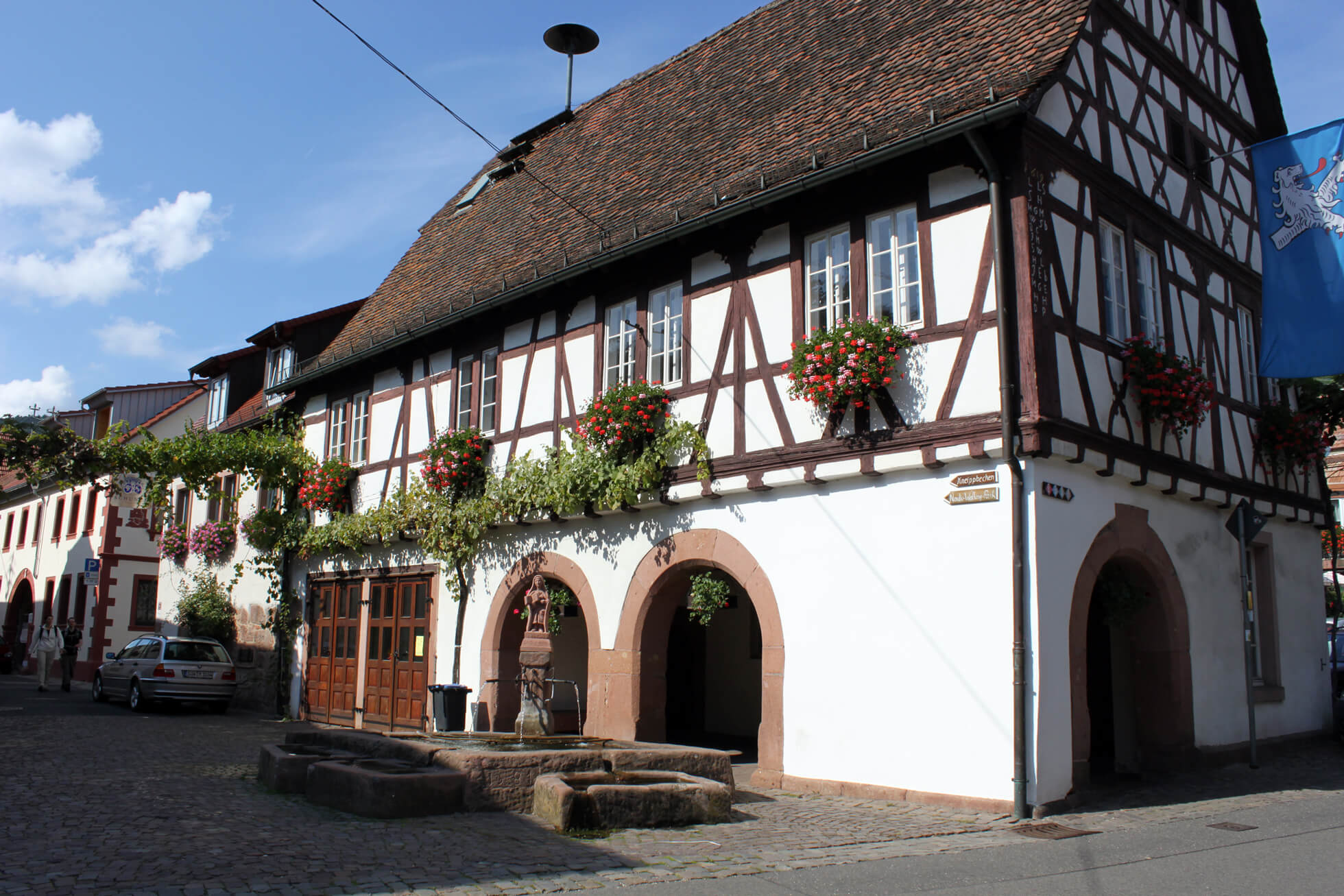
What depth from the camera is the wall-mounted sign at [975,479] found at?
9438 millimetres

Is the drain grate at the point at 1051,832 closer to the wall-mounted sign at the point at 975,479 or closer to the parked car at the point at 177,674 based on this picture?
the wall-mounted sign at the point at 975,479

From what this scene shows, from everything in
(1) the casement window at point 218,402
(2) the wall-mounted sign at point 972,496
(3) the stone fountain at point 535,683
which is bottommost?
(3) the stone fountain at point 535,683

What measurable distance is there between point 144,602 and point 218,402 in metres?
8.73

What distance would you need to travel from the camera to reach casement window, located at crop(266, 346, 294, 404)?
21.8m

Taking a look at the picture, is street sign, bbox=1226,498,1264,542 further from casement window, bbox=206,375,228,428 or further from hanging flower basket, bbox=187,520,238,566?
casement window, bbox=206,375,228,428

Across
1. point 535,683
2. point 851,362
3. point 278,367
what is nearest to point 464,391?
point 535,683

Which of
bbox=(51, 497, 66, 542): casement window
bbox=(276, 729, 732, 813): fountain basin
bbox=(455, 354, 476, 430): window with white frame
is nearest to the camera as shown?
bbox=(276, 729, 732, 813): fountain basin

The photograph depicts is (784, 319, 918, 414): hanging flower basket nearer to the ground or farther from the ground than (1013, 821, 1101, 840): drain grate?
farther from the ground

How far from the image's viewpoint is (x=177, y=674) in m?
19.7

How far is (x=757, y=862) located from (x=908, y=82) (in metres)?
7.99

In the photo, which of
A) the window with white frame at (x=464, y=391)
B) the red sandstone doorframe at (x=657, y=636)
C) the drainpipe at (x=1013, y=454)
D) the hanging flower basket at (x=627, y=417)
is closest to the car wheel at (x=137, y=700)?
the window with white frame at (x=464, y=391)

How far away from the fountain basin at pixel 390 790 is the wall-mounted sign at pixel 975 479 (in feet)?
15.7

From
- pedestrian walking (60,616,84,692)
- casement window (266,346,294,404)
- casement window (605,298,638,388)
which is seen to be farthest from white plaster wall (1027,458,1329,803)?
pedestrian walking (60,616,84,692)

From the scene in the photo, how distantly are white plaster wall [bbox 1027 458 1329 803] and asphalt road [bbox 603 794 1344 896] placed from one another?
52.1 inches
